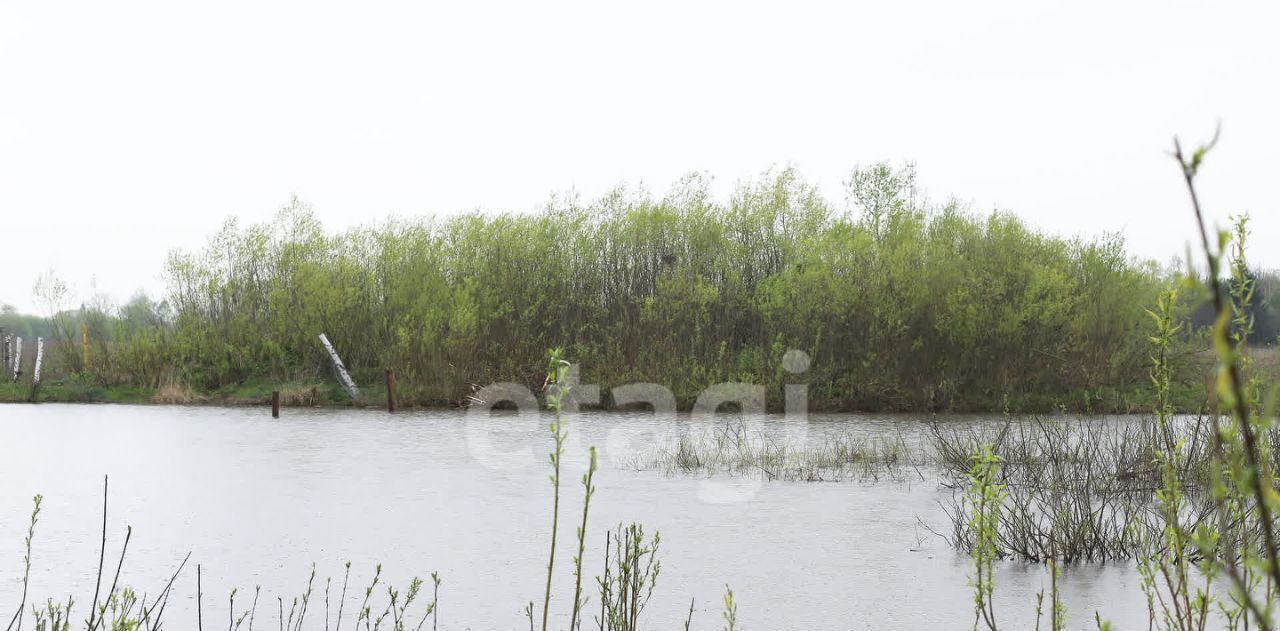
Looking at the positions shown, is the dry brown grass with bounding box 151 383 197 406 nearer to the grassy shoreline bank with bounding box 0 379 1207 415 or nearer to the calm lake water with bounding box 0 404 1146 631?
the grassy shoreline bank with bounding box 0 379 1207 415

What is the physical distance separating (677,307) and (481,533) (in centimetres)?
1473

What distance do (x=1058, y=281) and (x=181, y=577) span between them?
739 inches

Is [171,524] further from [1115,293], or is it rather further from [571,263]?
[1115,293]

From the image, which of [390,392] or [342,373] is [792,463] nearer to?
[390,392]

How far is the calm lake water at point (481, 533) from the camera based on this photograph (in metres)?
5.83

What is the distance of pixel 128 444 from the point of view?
14867 mm

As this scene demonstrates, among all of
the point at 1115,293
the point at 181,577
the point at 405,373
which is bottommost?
the point at 181,577

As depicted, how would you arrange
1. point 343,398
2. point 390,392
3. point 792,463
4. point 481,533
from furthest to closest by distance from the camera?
point 343,398, point 390,392, point 792,463, point 481,533

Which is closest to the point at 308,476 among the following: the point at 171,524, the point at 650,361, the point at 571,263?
the point at 171,524

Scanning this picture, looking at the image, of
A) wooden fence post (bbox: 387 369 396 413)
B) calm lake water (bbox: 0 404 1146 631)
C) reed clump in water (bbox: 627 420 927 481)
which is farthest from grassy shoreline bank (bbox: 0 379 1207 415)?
reed clump in water (bbox: 627 420 927 481)

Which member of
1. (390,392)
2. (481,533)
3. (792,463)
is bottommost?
(481,533)

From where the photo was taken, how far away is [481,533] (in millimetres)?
7918

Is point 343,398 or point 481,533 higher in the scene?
point 343,398

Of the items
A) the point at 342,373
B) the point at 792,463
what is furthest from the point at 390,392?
the point at 792,463
